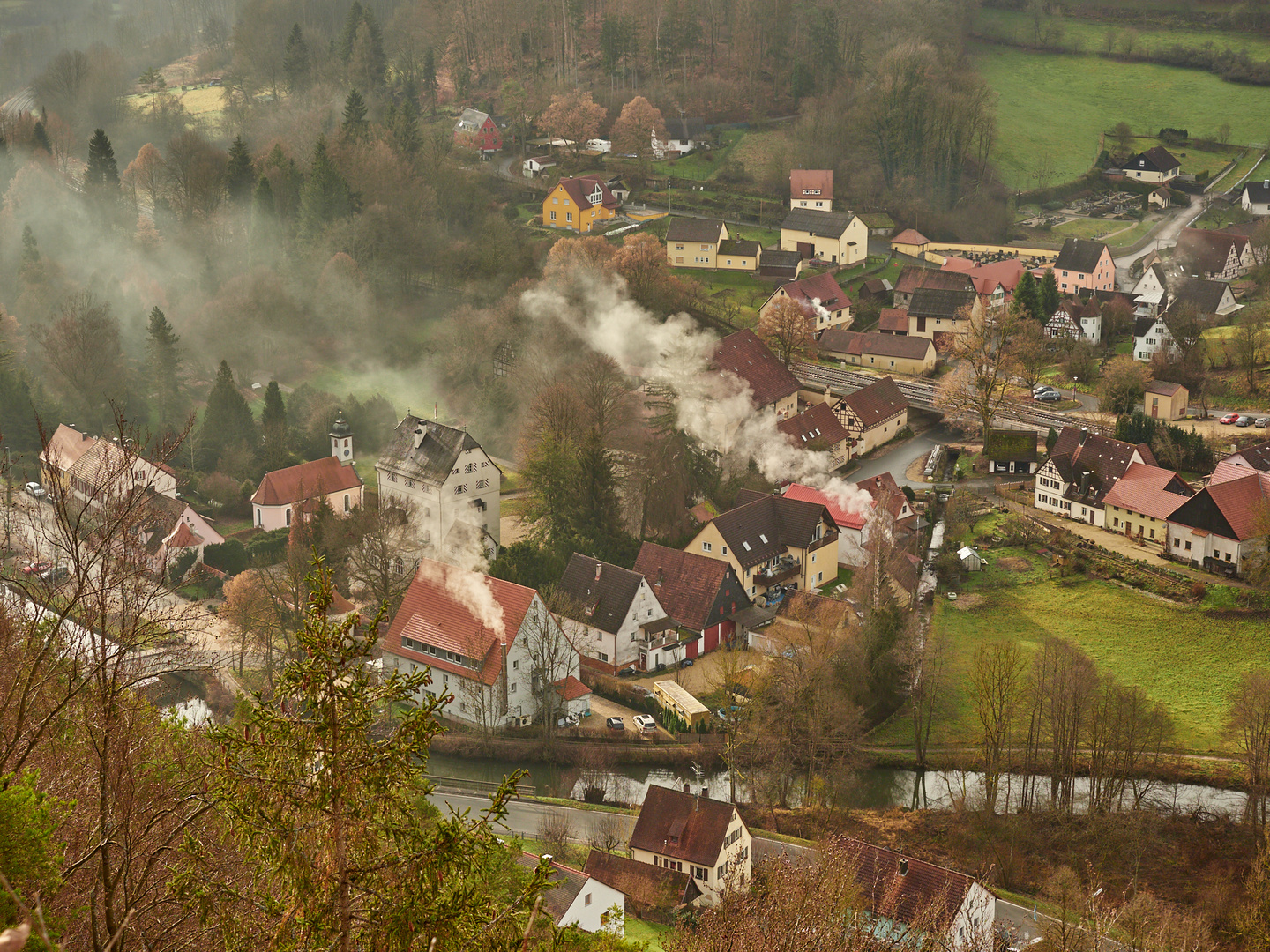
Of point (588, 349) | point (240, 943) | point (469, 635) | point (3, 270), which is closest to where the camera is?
point (240, 943)

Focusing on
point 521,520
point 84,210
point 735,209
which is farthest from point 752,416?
point 84,210

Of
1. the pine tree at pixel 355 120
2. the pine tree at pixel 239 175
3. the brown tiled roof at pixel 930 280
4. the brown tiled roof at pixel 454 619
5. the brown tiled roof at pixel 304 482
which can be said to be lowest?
the brown tiled roof at pixel 930 280

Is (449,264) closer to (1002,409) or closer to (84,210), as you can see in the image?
(84,210)

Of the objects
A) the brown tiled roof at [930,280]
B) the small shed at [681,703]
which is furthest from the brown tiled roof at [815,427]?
the brown tiled roof at [930,280]

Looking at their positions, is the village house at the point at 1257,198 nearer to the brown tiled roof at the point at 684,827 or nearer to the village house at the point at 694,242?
the village house at the point at 694,242

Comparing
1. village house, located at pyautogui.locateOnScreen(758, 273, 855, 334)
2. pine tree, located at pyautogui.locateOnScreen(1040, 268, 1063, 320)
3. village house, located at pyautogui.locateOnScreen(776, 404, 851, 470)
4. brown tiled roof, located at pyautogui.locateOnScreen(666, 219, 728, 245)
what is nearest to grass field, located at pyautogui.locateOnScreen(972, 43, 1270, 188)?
pine tree, located at pyautogui.locateOnScreen(1040, 268, 1063, 320)

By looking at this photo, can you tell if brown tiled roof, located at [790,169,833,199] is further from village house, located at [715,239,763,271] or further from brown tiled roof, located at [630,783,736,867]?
brown tiled roof, located at [630,783,736,867]
